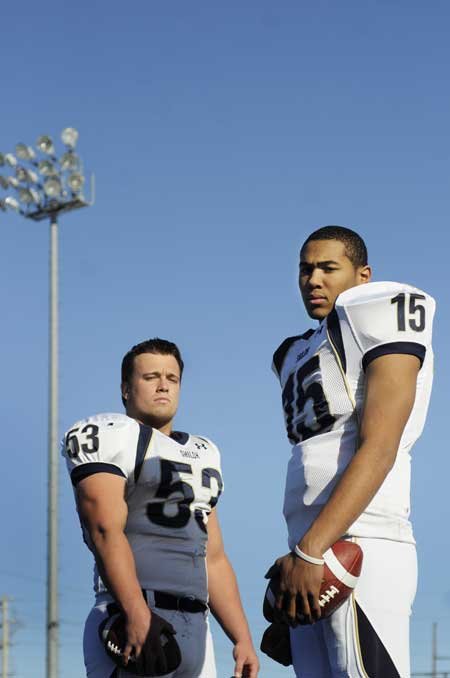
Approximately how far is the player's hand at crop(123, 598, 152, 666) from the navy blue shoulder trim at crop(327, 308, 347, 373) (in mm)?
1436

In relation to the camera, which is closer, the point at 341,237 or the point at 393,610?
the point at 393,610

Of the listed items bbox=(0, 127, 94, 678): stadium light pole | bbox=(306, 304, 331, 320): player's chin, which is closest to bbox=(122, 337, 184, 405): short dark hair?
bbox=(306, 304, 331, 320): player's chin

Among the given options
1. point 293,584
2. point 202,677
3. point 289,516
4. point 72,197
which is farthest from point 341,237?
point 72,197

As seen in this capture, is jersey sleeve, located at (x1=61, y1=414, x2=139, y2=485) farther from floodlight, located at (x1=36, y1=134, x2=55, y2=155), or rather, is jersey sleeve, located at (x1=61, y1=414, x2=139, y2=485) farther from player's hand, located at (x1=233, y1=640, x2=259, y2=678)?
floodlight, located at (x1=36, y1=134, x2=55, y2=155)

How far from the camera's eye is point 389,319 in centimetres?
399

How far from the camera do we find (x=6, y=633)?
29016mm

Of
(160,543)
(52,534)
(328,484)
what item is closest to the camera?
(328,484)

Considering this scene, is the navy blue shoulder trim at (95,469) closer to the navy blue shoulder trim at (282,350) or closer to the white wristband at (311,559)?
the navy blue shoulder trim at (282,350)

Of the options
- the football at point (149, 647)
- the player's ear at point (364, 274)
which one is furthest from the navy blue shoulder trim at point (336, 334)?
the football at point (149, 647)

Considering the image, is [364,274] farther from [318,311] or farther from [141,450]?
[141,450]

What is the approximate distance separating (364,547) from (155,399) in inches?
66.2

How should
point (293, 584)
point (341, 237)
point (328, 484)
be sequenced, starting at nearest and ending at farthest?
1. point (293, 584)
2. point (328, 484)
3. point (341, 237)

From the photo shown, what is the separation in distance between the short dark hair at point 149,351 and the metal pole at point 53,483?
49.9 feet

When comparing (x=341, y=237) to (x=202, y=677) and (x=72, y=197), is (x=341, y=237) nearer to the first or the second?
(x=202, y=677)
